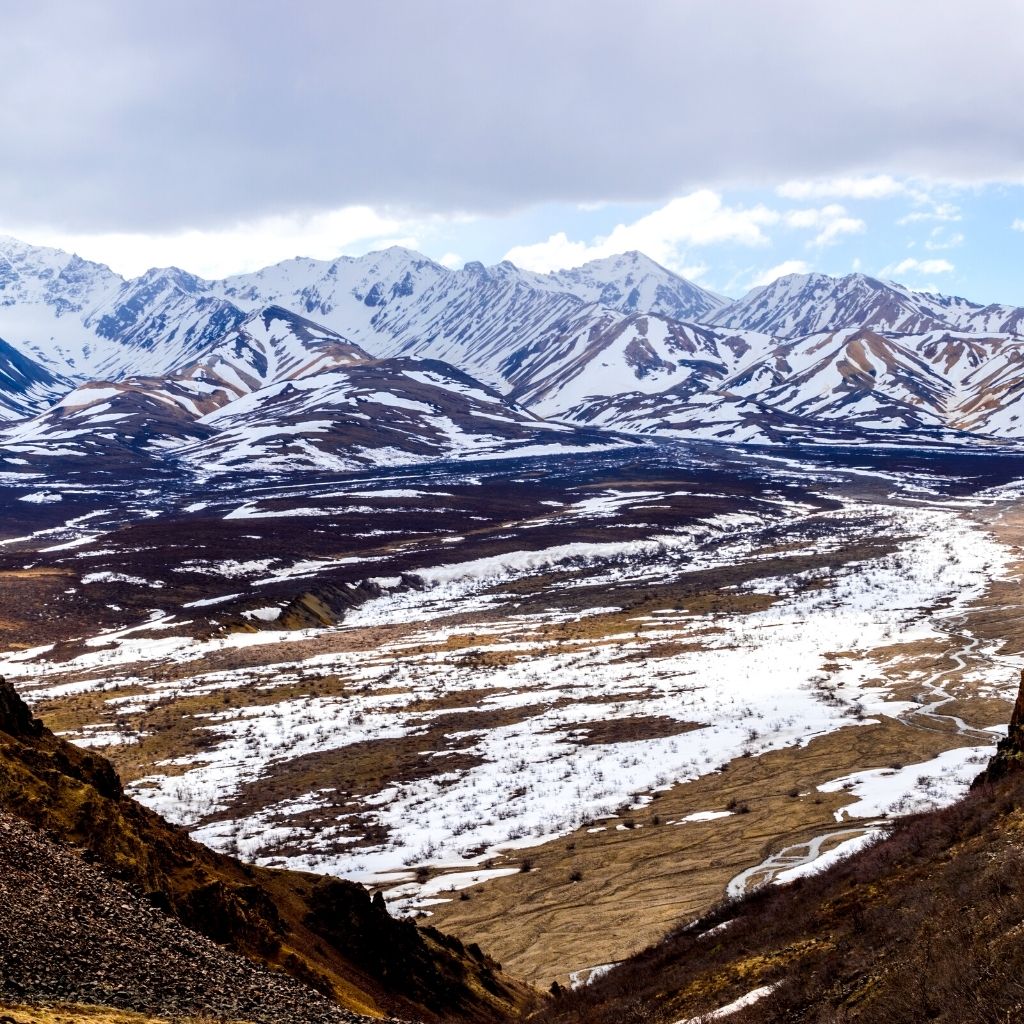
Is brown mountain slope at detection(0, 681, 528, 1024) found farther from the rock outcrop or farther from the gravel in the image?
the rock outcrop

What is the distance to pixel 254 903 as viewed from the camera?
16781 millimetres

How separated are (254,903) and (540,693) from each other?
1270 inches

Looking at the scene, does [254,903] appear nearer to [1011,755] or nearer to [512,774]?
[1011,755]

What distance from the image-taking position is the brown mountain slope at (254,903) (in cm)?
1566

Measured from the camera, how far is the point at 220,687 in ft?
173

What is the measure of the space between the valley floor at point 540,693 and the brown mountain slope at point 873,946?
4784 millimetres

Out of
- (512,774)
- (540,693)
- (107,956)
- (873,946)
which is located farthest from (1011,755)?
(540,693)

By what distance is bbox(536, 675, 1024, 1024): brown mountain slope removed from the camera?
10.6 metres

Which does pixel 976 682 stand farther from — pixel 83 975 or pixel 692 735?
pixel 83 975

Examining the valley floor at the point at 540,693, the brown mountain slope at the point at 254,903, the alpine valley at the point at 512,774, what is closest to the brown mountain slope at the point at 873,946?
the alpine valley at the point at 512,774

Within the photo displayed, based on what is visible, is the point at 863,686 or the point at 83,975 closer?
the point at 83,975

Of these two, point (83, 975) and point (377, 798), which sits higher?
point (83, 975)

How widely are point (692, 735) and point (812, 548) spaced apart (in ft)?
202

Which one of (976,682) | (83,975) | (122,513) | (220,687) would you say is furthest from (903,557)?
(122,513)
